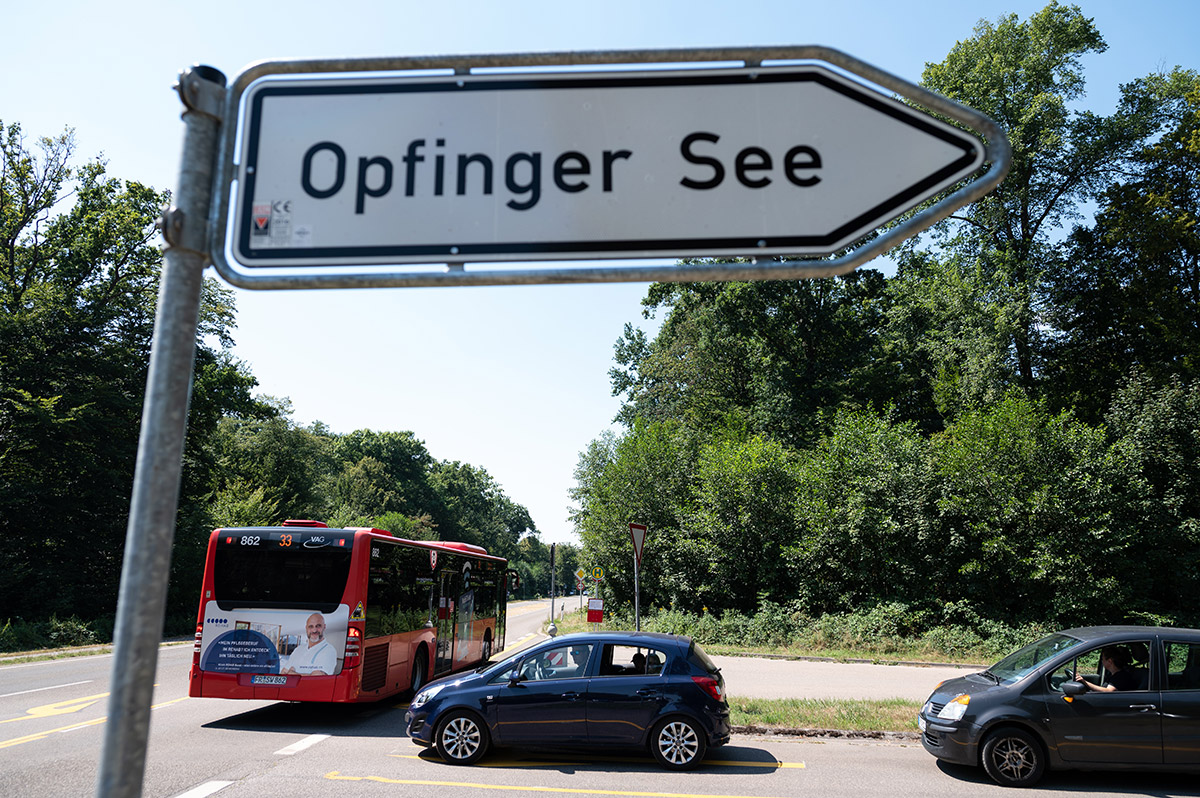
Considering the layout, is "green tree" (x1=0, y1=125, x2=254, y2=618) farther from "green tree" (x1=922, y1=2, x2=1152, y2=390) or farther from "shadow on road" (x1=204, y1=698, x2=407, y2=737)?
"green tree" (x1=922, y1=2, x2=1152, y2=390)

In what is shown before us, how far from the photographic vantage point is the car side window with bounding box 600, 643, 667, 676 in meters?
9.06

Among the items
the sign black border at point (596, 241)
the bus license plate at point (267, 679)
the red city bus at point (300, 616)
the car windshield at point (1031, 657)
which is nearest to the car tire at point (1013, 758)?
the car windshield at point (1031, 657)

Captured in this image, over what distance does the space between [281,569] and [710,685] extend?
6820mm

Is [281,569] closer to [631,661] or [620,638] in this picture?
[620,638]

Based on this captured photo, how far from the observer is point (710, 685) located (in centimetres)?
889

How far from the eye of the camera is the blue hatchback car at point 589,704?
8727 millimetres

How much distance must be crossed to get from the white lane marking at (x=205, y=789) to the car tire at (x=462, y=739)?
2340mm

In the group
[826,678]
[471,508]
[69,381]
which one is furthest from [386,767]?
[471,508]

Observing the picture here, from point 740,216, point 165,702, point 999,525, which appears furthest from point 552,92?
point 999,525

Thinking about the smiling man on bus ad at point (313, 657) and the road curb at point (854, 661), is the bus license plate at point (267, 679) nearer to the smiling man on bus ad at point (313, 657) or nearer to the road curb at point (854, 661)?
the smiling man on bus ad at point (313, 657)

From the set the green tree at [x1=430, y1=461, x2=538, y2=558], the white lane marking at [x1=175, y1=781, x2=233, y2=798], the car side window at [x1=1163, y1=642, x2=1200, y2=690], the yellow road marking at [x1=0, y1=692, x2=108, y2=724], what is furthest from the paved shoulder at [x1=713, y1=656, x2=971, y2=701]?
the green tree at [x1=430, y1=461, x2=538, y2=558]

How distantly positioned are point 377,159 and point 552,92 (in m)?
0.49

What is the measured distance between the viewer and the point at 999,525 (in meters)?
23.2

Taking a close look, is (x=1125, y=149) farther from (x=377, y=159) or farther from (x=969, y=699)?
(x=377, y=159)
